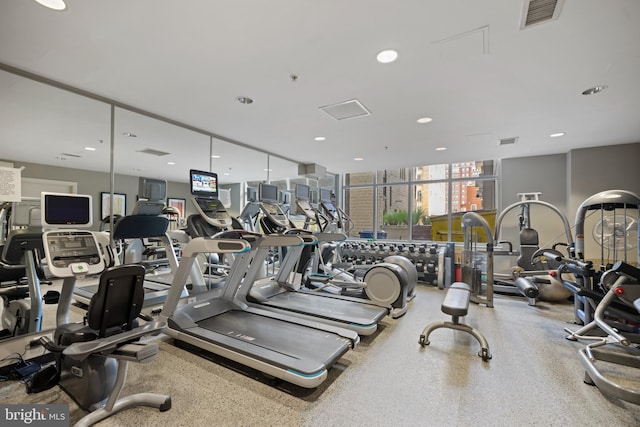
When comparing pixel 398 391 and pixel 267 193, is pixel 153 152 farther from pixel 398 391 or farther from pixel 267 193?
pixel 398 391

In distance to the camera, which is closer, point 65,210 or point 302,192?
point 65,210

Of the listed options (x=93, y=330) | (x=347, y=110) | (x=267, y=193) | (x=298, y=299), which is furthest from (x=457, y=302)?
(x=93, y=330)

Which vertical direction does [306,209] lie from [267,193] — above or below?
below

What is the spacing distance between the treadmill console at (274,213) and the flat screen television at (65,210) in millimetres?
1987

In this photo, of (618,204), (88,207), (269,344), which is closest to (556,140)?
(618,204)

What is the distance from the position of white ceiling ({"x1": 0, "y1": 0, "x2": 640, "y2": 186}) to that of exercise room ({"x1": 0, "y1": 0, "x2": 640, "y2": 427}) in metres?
0.02

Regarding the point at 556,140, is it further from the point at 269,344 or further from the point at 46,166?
the point at 46,166

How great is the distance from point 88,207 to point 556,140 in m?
6.92

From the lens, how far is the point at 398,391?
2.24 m

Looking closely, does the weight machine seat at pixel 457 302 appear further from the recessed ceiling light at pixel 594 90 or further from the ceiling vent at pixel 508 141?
the ceiling vent at pixel 508 141

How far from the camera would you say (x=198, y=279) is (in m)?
4.19

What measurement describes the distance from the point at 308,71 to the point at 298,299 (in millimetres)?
2997

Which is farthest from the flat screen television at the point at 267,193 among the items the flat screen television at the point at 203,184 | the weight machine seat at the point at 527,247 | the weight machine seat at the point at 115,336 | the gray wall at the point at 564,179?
the gray wall at the point at 564,179

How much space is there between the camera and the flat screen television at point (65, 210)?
2133 millimetres
